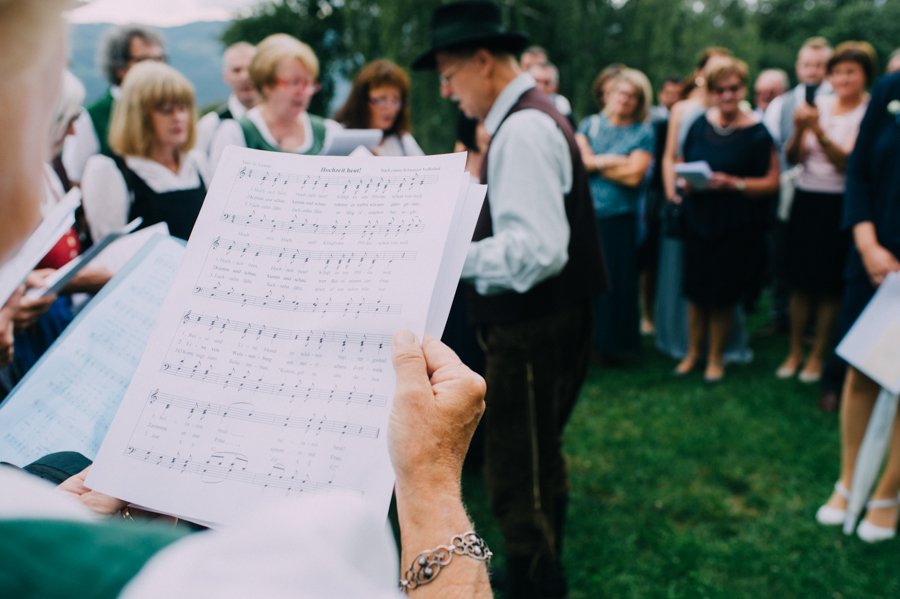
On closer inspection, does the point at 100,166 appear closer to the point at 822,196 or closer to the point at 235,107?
the point at 235,107

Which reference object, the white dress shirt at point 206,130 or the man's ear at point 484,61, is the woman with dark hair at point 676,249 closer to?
the man's ear at point 484,61

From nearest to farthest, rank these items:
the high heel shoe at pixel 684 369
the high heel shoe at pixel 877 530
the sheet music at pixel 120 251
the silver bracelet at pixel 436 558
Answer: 1. the silver bracelet at pixel 436 558
2. the sheet music at pixel 120 251
3. the high heel shoe at pixel 877 530
4. the high heel shoe at pixel 684 369

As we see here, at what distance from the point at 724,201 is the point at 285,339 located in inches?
167

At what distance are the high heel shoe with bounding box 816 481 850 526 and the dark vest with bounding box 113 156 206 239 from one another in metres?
2.92

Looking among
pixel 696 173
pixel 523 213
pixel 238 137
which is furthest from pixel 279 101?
pixel 696 173

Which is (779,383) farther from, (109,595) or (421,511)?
(109,595)

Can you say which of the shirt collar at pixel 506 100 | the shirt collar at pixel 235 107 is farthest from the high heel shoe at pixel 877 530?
the shirt collar at pixel 235 107

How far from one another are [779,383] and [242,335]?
461 cm

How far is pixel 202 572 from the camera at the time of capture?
0.44 meters

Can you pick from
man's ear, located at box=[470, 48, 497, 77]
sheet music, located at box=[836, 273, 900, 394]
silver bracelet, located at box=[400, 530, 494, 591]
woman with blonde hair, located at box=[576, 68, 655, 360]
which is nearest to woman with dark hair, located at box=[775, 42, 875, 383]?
woman with blonde hair, located at box=[576, 68, 655, 360]

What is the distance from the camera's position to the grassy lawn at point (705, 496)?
281cm

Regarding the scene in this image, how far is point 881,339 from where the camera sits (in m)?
2.68

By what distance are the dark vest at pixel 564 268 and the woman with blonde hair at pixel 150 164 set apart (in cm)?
121

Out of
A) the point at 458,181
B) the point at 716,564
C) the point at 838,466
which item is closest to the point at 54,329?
the point at 458,181
